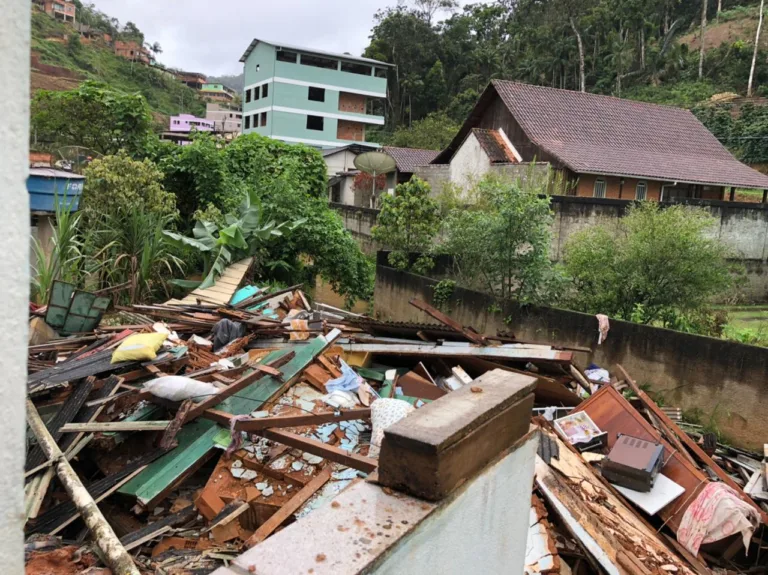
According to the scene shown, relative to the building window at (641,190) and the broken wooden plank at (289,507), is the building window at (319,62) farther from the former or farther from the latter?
the broken wooden plank at (289,507)

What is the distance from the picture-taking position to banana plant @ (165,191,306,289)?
9883 millimetres

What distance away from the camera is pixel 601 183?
18.4m

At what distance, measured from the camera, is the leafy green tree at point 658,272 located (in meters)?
7.74

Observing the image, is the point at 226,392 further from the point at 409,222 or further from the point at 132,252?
the point at 409,222

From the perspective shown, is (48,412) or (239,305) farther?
(239,305)

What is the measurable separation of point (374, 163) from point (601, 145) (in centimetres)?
937

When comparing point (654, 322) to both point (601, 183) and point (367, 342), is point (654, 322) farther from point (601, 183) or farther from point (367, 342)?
point (601, 183)

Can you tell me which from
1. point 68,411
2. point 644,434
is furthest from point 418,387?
point 68,411

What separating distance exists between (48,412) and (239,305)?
12.7 ft

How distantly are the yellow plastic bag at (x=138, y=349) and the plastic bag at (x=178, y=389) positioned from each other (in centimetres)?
67

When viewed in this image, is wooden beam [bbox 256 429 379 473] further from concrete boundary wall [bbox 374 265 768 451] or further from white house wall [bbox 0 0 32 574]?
concrete boundary wall [bbox 374 265 768 451]

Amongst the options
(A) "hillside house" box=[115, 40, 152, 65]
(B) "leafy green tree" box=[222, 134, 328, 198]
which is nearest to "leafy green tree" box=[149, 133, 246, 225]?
(B) "leafy green tree" box=[222, 134, 328, 198]

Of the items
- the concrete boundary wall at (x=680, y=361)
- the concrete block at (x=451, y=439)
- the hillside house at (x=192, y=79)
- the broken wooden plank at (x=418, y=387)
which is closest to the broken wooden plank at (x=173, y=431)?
the broken wooden plank at (x=418, y=387)

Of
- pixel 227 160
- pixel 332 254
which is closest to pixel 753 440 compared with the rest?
pixel 332 254
